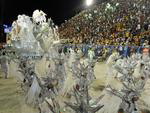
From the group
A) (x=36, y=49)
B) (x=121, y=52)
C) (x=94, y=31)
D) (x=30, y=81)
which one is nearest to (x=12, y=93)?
(x=30, y=81)

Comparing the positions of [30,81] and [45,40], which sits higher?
[45,40]

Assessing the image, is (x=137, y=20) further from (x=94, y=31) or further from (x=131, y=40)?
(x=94, y=31)

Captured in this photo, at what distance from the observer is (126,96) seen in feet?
20.1

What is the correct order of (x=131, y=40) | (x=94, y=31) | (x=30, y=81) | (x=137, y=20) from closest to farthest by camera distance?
1. (x=30, y=81)
2. (x=131, y=40)
3. (x=137, y=20)
4. (x=94, y=31)

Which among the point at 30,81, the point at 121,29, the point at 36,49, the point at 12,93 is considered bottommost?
the point at 12,93

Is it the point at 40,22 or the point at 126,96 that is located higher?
the point at 40,22

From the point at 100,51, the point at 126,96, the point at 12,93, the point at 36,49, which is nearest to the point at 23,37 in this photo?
the point at 36,49

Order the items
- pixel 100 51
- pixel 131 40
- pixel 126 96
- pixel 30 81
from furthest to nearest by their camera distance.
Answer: pixel 100 51, pixel 131 40, pixel 30 81, pixel 126 96

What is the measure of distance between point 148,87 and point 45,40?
1509 cm

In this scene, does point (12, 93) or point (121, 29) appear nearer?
point (12, 93)

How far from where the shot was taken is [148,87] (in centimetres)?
1208

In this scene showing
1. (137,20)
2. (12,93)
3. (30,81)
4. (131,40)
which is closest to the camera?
(30,81)

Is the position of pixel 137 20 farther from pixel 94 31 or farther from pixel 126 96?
pixel 126 96

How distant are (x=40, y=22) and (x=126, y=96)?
22.7 meters
